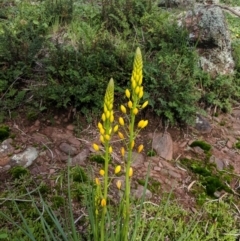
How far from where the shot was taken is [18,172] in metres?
2.78

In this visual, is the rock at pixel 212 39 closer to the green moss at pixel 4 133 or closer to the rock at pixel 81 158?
the rock at pixel 81 158

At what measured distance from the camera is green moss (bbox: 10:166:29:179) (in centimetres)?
276

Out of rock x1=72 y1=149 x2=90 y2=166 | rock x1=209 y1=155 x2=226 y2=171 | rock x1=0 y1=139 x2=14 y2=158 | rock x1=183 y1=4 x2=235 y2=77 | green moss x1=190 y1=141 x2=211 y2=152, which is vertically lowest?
rock x1=0 y1=139 x2=14 y2=158

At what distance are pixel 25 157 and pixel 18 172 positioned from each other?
0.19m

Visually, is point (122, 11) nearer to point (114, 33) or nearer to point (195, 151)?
point (114, 33)

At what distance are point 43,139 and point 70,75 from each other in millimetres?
623

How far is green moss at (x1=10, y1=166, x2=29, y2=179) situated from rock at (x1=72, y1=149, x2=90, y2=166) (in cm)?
37

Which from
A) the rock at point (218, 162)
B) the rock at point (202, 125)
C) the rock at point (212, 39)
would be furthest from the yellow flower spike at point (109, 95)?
the rock at point (212, 39)

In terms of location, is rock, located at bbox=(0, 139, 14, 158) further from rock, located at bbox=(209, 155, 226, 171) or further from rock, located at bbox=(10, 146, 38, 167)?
rock, located at bbox=(209, 155, 226, 171)

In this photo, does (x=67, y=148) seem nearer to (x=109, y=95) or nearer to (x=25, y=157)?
(x=25, y=157)

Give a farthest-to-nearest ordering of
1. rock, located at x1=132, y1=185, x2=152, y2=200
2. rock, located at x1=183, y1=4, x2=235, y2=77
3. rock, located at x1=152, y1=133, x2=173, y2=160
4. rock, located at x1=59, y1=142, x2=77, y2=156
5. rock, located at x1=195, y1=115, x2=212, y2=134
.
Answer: rock, located at x1=183, y1=4, x2=235, y2=77, rock, located at x1=195, y1=115, x2=212, y2=134, rock, located at x1=152, y1=133, x2=173, y2=160, rock, located at x1=59, y1=142, x2=77, y2=156, rock, located at x1=132, y1=185, x2=152, y2=200

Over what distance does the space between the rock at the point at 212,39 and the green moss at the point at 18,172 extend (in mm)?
2301

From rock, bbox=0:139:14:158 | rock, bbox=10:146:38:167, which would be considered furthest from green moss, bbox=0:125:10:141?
rock, bbox=10:146:38:167

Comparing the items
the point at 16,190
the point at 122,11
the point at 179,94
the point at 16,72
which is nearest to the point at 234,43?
the point at 122,11
